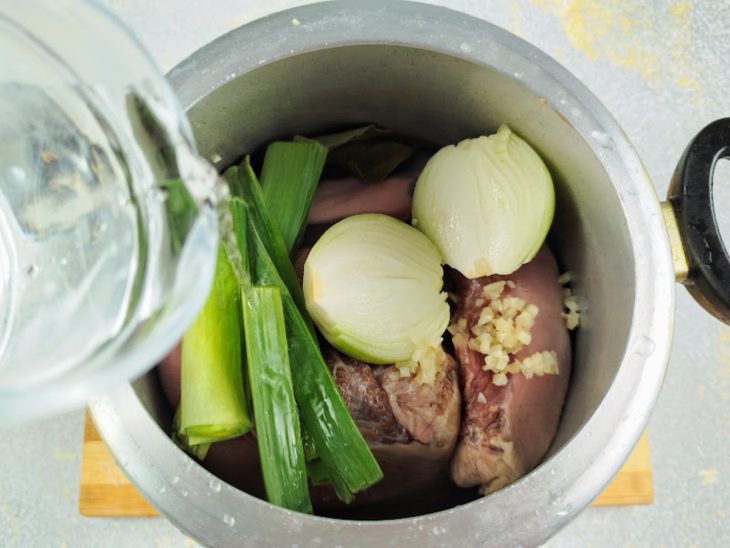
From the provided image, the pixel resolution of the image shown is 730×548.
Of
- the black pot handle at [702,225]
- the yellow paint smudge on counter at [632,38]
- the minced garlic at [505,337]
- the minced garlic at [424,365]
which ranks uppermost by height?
the yellow paint smudge on counter at [632,38]

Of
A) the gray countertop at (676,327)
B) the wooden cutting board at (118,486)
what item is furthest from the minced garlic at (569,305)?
the gray countertop at (676,327)

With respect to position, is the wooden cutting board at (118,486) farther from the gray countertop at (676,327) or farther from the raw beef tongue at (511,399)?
the raw beef tongue at (511,399)

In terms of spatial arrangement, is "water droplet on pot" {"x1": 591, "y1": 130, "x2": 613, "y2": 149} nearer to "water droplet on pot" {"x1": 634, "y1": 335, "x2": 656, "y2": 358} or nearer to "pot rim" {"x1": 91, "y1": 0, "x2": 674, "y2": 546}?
"pot rim" {"x1": 91, "y1": 0, "x2": 674, "y2": 546}

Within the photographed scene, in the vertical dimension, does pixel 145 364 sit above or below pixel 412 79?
below

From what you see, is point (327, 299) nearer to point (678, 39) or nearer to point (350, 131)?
point (350, 131)

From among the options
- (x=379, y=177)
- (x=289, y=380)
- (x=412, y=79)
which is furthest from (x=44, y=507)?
(x=412, y=79)

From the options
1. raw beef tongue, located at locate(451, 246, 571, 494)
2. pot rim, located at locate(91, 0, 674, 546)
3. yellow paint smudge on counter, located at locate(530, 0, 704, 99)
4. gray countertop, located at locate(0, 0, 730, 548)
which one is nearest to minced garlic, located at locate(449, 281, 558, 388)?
raw beef tongue, located at locate(451, 246, 571, 494)

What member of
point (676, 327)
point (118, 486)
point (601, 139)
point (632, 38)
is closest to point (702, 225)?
point (601, 139)
